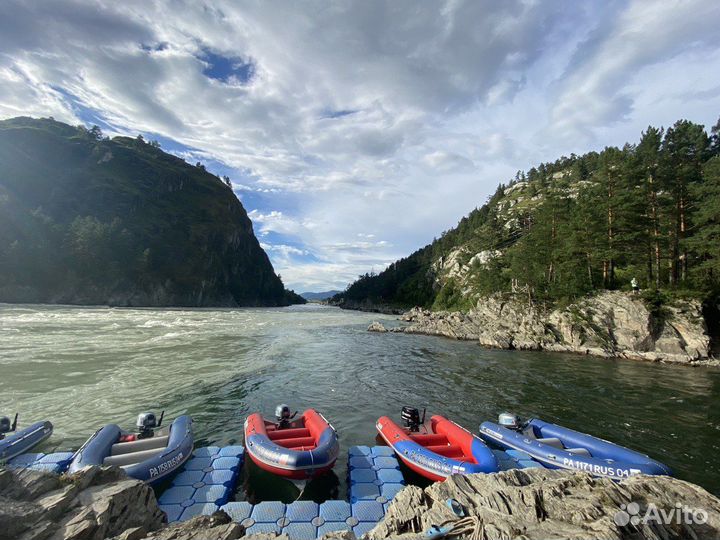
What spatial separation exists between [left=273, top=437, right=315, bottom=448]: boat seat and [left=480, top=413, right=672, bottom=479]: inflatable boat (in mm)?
6865

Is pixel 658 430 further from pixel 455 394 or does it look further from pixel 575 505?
pixel 575 505

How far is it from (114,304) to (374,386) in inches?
3876

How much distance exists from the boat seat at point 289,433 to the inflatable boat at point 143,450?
2.65 m

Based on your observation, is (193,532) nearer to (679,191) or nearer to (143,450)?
(143,450)

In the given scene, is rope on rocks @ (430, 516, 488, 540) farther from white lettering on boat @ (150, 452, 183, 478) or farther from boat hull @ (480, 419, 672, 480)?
white lettering on boat @ (150, 452, 183, 478)

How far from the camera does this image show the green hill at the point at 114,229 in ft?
288

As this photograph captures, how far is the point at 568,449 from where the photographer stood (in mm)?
11492

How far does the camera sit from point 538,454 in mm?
10898

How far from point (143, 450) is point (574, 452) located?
14.2 metres

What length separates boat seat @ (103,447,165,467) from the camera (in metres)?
9.32

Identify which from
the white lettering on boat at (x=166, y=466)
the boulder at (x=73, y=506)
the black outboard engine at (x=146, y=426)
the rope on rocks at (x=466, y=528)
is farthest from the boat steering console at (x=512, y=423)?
the black outboard engine at (x=146, y=426)

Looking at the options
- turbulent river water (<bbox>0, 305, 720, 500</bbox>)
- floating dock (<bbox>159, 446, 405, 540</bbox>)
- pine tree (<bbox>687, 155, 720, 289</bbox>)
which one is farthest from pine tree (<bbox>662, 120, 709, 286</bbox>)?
floating dock (<bbox>159, 446, 405, 540</bbox>)

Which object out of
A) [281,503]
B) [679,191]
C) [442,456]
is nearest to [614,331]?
[679,191]

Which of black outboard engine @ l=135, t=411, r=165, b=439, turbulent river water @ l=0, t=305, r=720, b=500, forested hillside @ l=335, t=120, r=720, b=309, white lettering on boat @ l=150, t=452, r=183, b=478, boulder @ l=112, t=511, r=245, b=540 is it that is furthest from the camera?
forested hillside @ l=335, t=120, r=720, b=309
